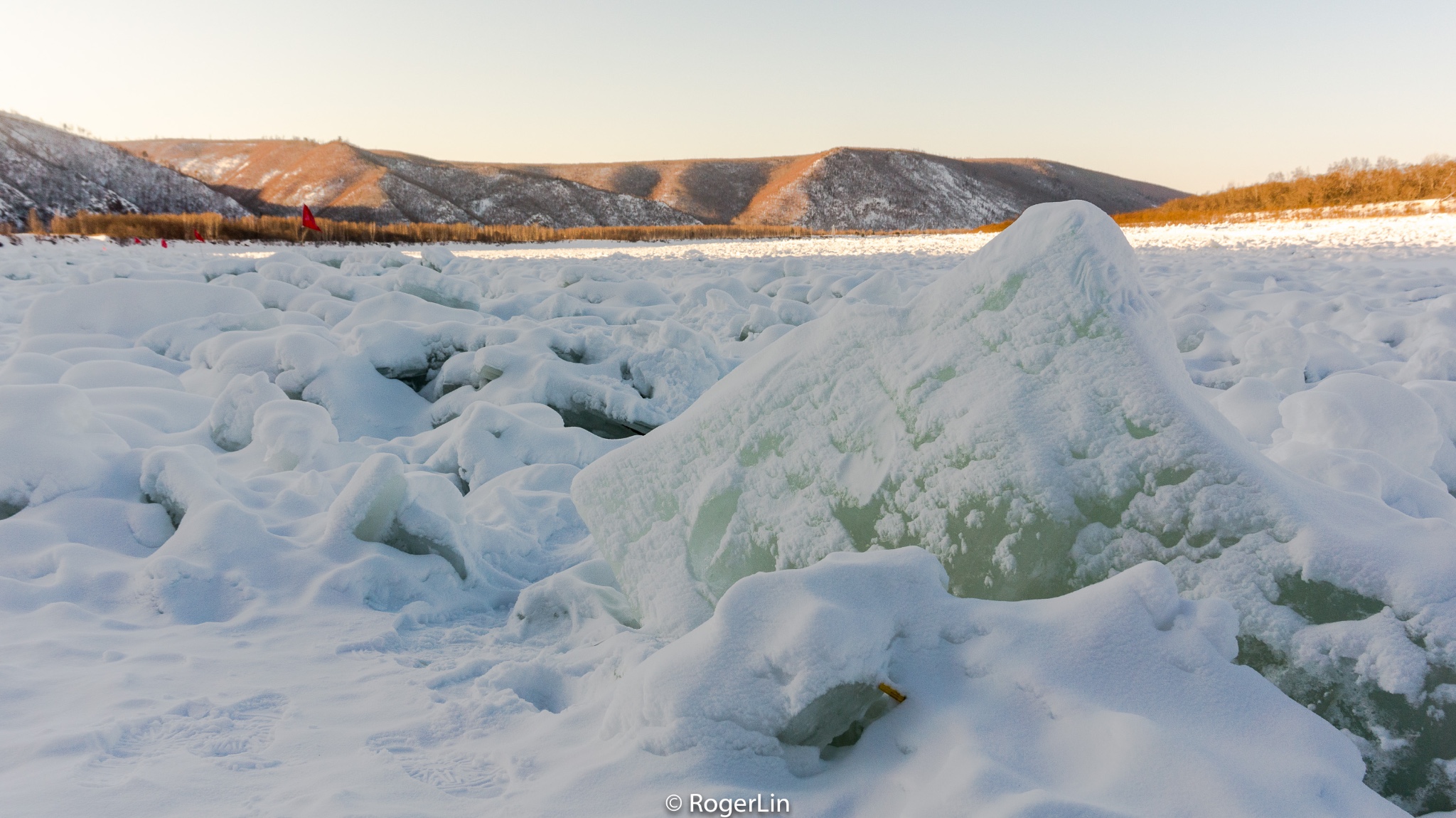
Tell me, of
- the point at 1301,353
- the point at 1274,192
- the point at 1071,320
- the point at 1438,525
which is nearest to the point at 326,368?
the point at 1071,320

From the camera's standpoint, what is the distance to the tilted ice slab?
132cm

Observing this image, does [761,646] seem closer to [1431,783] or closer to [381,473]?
[1431,783]

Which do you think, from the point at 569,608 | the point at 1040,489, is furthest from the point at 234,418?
the point at 1040,489

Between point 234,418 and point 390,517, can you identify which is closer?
point 390,517

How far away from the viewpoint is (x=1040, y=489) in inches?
62.2

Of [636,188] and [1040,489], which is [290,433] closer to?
[1040,489]

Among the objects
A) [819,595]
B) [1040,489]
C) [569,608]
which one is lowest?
[569,608]

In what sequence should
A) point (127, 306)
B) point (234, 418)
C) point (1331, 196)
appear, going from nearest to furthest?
point (234, 418), point (127, 306), point (1331, 196)

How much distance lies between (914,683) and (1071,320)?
2.85 feet

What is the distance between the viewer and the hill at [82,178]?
3089 centimetres

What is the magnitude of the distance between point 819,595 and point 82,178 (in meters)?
43.9

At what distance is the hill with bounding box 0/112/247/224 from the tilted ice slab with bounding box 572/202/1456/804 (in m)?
36.2

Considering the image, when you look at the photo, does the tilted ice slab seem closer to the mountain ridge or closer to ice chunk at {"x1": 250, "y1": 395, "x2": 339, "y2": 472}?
ice chunk at {"x1": 250, "y1": 395, "x2": 339, "y2": 472}

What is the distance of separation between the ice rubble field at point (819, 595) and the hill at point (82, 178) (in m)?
35.2
